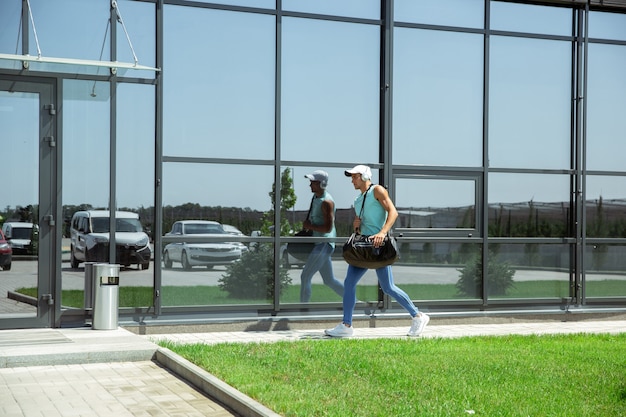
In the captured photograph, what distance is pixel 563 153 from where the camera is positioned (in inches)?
512

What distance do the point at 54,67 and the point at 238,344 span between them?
158 inches

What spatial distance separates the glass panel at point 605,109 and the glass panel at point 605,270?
1.18 m

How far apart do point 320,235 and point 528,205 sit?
3082 mm

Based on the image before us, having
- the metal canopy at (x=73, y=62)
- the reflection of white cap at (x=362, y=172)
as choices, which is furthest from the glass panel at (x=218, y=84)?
the reflection of white cap at (x=362, y=172)

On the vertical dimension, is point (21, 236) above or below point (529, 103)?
below

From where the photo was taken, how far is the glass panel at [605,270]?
1314 centimetres

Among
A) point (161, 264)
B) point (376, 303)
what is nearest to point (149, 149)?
point (161, 264)

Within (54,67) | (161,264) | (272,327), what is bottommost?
(272,327)

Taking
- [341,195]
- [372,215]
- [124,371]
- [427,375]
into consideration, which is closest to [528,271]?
[341,195]

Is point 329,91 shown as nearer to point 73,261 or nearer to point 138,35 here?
point 138,35

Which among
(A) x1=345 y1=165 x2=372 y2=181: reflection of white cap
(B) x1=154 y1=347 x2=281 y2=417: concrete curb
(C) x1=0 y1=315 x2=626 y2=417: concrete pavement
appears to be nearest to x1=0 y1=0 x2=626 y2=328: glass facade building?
(C) x1=0 y1=315 x2=626 y2=417: concrete pavement

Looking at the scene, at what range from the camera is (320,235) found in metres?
11.8

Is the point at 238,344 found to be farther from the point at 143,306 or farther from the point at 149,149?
the point at 149,149

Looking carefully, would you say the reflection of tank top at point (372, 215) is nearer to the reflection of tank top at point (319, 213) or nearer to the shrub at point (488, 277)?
the reflection of tank top at point (319, 213)
